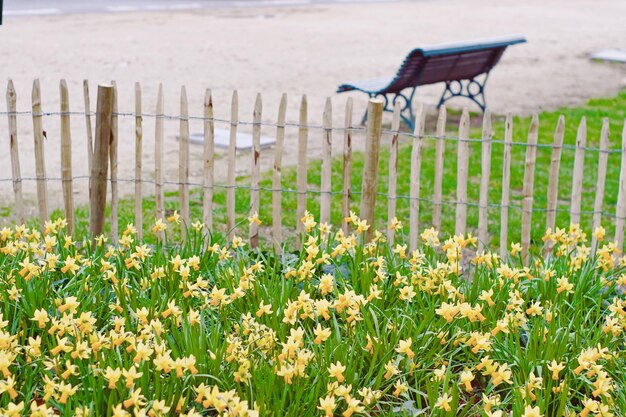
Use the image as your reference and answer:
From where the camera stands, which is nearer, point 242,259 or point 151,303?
point 151,303

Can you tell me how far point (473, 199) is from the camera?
27.1ft

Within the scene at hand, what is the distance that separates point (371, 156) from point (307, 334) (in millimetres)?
2315

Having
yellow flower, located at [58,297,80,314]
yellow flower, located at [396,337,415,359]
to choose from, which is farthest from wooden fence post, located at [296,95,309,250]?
yellow flower, located at [396,337,415,359]

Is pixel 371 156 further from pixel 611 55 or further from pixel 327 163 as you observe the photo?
pixel 611 55

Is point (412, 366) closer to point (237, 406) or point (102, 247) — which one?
point (237, 406)

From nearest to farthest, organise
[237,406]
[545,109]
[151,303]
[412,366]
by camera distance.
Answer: [237,406] → [412,366] → [151,303] → [545,109]

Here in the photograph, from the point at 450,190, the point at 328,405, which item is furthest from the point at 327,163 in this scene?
the point at 328,405

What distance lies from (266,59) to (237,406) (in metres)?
11.9

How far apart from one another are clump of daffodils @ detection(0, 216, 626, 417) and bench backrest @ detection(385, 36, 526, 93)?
533 centimetres

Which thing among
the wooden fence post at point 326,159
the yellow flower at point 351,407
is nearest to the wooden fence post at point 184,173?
the wooden fence post at point 326,159

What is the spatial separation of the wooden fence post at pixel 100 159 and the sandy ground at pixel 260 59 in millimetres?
1907

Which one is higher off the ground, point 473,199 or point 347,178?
point 347,178

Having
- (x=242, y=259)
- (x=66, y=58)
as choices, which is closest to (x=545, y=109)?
(x=66, y=58)

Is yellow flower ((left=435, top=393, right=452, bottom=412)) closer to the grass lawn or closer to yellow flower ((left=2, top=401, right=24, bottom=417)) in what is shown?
the grass lawn
